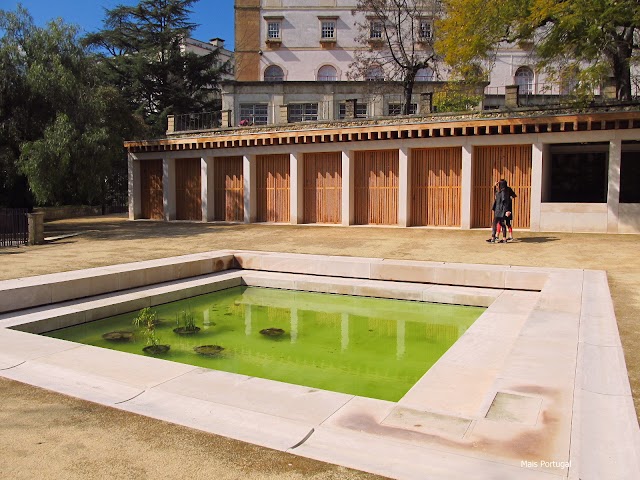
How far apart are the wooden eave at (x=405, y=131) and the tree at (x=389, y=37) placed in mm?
14799

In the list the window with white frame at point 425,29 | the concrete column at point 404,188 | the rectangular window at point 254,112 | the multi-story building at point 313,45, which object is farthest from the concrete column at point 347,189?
the window with white frame at point 425,29

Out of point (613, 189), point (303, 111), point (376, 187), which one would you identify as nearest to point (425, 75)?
point (303, 111)

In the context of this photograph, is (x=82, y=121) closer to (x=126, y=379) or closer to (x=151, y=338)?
(x=151, y=338)

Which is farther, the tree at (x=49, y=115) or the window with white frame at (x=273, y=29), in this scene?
the window with white frame at (x=273, y=29)

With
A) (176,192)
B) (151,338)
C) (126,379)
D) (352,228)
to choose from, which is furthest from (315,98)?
(126,379)

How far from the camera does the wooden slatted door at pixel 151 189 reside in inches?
1180

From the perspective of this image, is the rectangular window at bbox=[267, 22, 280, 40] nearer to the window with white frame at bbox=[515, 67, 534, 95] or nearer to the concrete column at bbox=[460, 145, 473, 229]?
the window with white frame at bbox=[515, 67, 534, 95]

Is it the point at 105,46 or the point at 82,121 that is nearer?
the point at 82,121

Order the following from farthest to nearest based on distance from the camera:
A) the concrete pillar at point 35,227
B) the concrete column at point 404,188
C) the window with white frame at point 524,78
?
1. the window with white frame at point 524,78
2. the concrete column at point 404,188
3. the concrete pillar at point 35,227

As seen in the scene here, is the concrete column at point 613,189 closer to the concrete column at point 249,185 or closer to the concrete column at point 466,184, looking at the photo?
the concrete column at point 466,184

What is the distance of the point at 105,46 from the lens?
4306cm

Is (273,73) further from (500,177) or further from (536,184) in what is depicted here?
(536,184)

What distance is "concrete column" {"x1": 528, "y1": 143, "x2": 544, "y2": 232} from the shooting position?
20469mm

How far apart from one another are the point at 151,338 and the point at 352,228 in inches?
608
